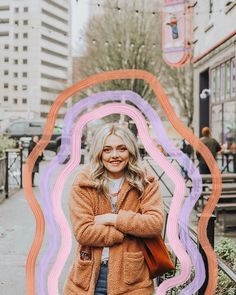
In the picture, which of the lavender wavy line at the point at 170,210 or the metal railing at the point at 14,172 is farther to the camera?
the metal railing at the point at 14,172

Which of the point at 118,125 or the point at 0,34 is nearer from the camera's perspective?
the point at 118,125

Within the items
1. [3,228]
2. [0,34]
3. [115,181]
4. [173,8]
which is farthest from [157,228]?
[173,8]

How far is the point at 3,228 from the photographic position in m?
9.82

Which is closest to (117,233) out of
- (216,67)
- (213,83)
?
(216,67)

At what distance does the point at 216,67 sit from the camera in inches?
711

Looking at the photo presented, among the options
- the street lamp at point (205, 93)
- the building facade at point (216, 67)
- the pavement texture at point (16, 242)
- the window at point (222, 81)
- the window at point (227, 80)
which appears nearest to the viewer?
the pavement texture at point (16, 242)

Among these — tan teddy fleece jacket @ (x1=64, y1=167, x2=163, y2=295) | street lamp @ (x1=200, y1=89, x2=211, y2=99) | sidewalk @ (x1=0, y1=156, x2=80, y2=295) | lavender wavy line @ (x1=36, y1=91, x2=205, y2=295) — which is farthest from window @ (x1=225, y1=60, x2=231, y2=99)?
tan teddy fleece jacket @ (x1=64, y1=167, x2=163, y2=295)

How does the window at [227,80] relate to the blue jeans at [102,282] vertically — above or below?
above

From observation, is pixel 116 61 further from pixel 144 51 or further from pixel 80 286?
pixel 80 286

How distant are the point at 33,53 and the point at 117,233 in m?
40.5

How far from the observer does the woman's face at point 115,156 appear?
9.97 ft

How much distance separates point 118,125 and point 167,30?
16.9 m

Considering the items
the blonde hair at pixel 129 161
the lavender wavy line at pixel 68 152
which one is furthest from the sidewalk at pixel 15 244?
the blonde hair at pixel 129 161

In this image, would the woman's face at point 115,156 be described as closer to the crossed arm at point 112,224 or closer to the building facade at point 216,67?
the crossed arm at point 112,224
